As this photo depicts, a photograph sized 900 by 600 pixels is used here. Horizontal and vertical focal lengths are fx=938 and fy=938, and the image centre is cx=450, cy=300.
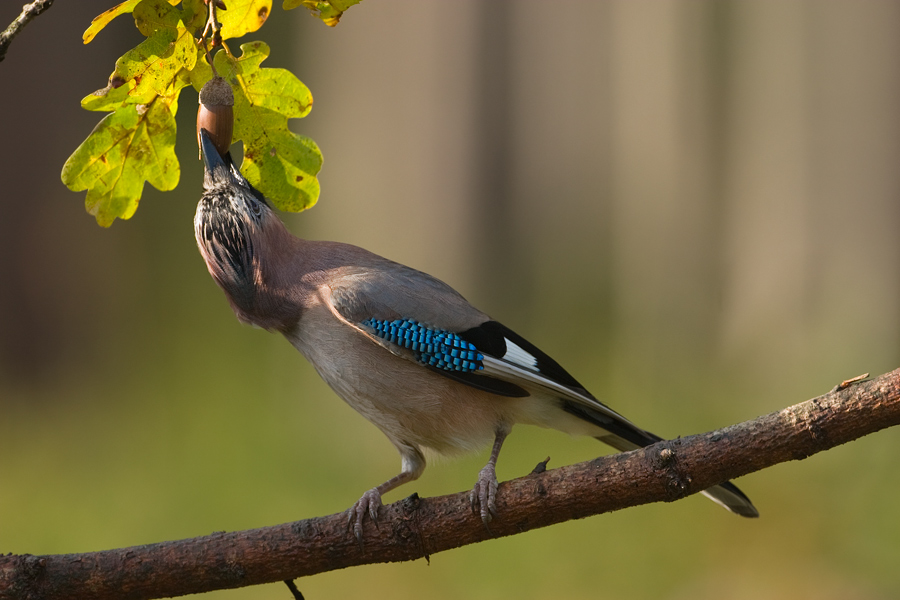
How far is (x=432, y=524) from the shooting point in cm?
238

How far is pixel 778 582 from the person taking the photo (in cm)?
489

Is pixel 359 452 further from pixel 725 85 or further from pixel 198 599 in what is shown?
pixel 725 85

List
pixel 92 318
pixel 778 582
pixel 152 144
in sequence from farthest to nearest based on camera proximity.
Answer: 1. pixel 92 318
2. pixel 778 582
3. pixel 152 144

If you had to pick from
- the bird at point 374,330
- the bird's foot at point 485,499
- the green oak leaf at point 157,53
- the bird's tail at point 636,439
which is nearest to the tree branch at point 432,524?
the bird's foot at point 485,499

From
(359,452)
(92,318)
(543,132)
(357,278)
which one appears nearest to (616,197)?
(543,132)

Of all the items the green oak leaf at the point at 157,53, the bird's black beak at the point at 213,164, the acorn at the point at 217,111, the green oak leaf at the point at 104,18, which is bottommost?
the bird's black beak at the point at 213,164

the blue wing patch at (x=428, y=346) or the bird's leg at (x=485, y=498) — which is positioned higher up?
the blue wing patch at (x=428, y=346)

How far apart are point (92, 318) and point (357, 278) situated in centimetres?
691

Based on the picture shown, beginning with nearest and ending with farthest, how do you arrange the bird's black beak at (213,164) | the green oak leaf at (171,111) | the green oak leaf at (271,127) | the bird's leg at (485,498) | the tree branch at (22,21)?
the tree branch at (22,21), the green oak leaf at (171,111), the green oak leaf at (271,127), the bird's leg at (485,498), the bird's black beak at (213,164)

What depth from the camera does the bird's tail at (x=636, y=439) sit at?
2863 millimetres

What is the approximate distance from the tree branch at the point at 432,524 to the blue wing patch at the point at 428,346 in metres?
0.42

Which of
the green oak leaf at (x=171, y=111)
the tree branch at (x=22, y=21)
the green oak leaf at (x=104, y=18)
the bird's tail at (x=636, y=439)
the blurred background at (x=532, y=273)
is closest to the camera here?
the tree branch at (x=22, y=21)

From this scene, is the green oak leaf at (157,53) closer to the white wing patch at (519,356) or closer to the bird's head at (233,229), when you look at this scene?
the bird's head at (233,229)

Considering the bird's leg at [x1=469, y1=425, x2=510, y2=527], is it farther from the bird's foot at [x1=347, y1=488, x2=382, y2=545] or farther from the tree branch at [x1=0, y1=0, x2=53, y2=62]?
the tree branch at [x1=0, y1=0, x2=53, y2=62]
